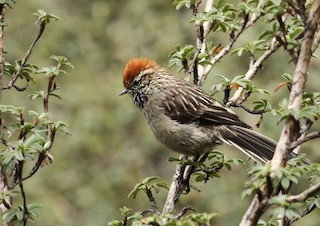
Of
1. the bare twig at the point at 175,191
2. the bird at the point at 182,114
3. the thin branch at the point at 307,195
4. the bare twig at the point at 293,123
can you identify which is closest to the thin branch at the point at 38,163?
the bare twig at the point at 175,191

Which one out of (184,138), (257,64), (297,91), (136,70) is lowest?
(297,91)

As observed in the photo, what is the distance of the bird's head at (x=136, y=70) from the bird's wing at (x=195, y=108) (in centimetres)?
23

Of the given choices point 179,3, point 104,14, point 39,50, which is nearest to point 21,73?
point 179,3

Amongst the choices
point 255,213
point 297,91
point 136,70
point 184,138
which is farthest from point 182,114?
point 255,213

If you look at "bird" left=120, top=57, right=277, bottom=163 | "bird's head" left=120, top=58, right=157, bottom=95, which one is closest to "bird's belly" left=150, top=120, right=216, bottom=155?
"bird" left=120, top=57, right=277, bottom=163

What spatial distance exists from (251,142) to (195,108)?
670mm

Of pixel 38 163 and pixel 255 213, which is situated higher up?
pixel 38 163

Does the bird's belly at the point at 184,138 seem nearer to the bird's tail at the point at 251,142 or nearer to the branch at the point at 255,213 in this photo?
the bird's tail at the point at 251,142

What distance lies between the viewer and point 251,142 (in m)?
4.86

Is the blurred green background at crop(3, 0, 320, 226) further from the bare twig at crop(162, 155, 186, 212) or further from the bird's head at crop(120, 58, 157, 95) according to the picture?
the bare twig at crop(162, 155, 186, 212)

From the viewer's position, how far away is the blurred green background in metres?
8.12

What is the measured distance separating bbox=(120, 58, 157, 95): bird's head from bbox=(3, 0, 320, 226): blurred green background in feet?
7.89

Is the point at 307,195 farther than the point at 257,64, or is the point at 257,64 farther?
the point at 257,64

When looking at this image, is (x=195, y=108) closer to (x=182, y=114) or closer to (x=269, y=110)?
(x=182, y=114)
